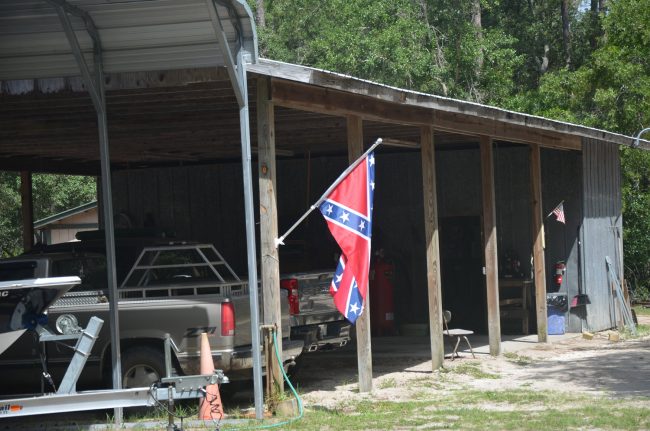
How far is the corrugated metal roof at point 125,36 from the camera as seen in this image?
33.0 ft

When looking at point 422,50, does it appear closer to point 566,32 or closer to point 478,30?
point 478,30

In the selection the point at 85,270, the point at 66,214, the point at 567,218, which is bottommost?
the point at 85,270

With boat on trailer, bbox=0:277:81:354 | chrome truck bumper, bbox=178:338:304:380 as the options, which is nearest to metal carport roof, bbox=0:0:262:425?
chrome truck bumper, bbox=178:338:304:380

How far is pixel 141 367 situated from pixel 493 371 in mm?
5703

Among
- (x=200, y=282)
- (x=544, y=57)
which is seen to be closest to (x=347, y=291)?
(x=200, y=282)

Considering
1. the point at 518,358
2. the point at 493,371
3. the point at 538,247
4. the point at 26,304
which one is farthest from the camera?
the point at 538,247

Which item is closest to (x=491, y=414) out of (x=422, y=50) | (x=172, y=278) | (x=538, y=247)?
(x=172, y=278)

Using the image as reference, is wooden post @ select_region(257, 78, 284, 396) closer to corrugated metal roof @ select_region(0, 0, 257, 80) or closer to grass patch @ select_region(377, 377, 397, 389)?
corrugated metal roof @ select_region(0, 0, 257, 80)

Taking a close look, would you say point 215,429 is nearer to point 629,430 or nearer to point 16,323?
point 16,323

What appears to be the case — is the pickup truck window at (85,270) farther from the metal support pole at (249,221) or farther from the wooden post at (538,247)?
the wooden post at (538,247)

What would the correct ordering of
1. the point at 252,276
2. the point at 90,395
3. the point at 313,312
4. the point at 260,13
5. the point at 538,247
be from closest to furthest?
the point at 90,395 < the point at 252,276 < the point at 313,312 < the point at 538,247 < the point at 260,13

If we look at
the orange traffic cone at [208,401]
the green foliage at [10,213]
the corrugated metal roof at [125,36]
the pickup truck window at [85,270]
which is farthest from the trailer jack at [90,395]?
the green foliage at [10,213]

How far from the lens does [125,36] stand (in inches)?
420

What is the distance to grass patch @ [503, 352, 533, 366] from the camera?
52.1ft
